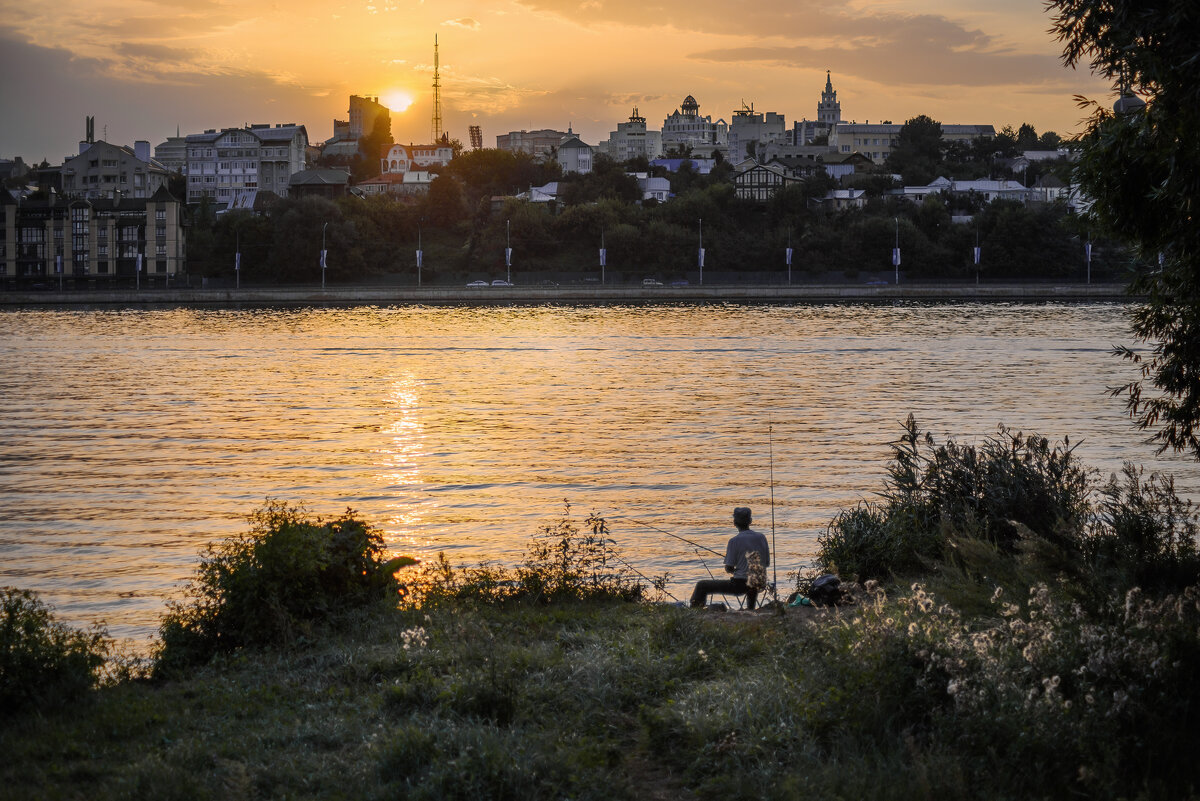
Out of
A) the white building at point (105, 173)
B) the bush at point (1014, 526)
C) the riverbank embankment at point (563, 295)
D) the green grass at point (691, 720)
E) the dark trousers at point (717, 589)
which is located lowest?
the dark trousers at point (717, 589)

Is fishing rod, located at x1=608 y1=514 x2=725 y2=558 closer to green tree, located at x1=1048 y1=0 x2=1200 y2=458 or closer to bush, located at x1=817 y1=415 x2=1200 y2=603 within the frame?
bush, located at x1=817 y1=415 x2=1200 y2=603

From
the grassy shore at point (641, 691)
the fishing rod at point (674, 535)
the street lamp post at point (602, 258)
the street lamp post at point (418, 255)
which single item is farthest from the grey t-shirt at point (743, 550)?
the street lamp post at point (418, 255)

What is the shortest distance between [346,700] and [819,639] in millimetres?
3204

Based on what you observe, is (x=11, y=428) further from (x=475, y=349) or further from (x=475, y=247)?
(x=475, y=247)

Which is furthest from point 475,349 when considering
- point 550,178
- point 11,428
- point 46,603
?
point 550,178

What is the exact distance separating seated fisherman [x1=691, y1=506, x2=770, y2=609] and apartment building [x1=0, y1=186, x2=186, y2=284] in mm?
120272

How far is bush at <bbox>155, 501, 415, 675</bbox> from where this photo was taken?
28.4ft

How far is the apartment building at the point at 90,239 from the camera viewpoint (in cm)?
12088

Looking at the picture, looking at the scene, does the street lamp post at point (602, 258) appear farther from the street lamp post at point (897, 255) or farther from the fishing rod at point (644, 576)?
the fishing rod at point (644, 576)

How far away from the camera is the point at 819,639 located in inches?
294

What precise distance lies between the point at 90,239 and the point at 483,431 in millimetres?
108948

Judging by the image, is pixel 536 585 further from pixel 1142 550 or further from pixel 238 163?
pixel 238 163

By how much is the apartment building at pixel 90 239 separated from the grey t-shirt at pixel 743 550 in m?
120

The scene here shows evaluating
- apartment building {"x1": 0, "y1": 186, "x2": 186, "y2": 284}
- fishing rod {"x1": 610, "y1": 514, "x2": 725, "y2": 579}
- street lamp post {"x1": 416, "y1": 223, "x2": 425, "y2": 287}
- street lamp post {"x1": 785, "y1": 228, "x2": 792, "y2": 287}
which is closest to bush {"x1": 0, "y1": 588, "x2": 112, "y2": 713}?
fishing rod {"x1": 610, "y1": 514, "x2": 725, "y2": 579}
